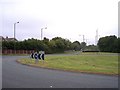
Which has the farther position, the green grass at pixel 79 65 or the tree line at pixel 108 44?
the tree line at pixel 108 44

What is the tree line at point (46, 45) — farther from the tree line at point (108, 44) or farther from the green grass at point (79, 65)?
the green grass at point (79, 65)

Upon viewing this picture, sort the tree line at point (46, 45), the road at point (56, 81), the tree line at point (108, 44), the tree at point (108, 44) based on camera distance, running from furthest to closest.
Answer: the tree at point (108, 44) → the tree line at point (108, 44) → the tree line at point (46, 45) → the road at point (56, 81)

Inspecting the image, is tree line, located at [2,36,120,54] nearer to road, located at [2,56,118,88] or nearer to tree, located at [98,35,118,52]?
tree, located at [98,35,118,52]

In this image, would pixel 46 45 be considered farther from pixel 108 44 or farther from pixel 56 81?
pixel 56 81

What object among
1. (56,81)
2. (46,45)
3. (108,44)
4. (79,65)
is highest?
(108,44)

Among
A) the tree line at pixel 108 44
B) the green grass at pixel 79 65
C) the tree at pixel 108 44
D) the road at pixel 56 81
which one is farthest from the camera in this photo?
the tree at pixel 108 44

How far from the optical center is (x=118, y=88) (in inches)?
536

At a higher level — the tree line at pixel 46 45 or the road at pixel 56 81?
the tree line at pixel 46 45

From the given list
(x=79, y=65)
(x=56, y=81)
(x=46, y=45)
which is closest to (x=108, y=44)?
(x=46, y=45)

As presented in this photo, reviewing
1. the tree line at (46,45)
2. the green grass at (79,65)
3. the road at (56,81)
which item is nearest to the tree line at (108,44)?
the tree line at (46,45)

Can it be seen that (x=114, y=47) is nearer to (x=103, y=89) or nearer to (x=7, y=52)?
(x=7, y=52)

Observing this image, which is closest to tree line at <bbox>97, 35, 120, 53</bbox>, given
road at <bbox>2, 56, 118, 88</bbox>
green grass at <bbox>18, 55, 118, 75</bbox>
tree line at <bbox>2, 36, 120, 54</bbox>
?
tree line at <bbox>2, 36, 120, 54</bbox>

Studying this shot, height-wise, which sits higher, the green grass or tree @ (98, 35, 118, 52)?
tree @ (98, 35, 118, 52)

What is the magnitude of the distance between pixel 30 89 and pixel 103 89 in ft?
10.8
